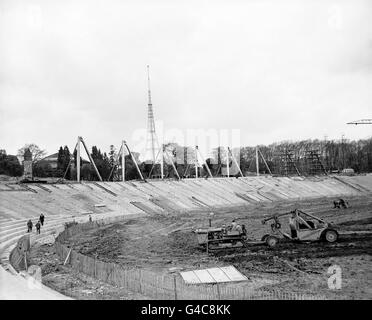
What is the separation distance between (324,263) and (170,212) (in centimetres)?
2454

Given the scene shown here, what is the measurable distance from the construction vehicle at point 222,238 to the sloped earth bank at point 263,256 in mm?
462

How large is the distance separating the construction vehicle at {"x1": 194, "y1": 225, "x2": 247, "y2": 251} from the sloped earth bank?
462mm

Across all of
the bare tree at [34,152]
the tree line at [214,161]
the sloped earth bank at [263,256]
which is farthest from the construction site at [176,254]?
the bare tree at [34,152]

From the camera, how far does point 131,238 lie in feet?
74.9

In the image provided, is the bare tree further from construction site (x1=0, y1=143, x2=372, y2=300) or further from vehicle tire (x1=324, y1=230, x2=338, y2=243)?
vehicle tire (x1=324, y1=230, x2=338, y2=243)

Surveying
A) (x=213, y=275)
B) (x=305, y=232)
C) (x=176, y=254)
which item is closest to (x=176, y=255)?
(x=176, y=254)

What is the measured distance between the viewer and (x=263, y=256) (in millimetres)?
15922

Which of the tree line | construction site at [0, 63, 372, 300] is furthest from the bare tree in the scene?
construction site at [0, 63, 372, 300]

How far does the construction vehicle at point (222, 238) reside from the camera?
17.6 metres

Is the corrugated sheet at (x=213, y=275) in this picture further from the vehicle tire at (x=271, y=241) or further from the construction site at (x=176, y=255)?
the vehicle tire at (x=271, y=241)

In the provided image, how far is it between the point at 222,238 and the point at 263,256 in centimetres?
233
